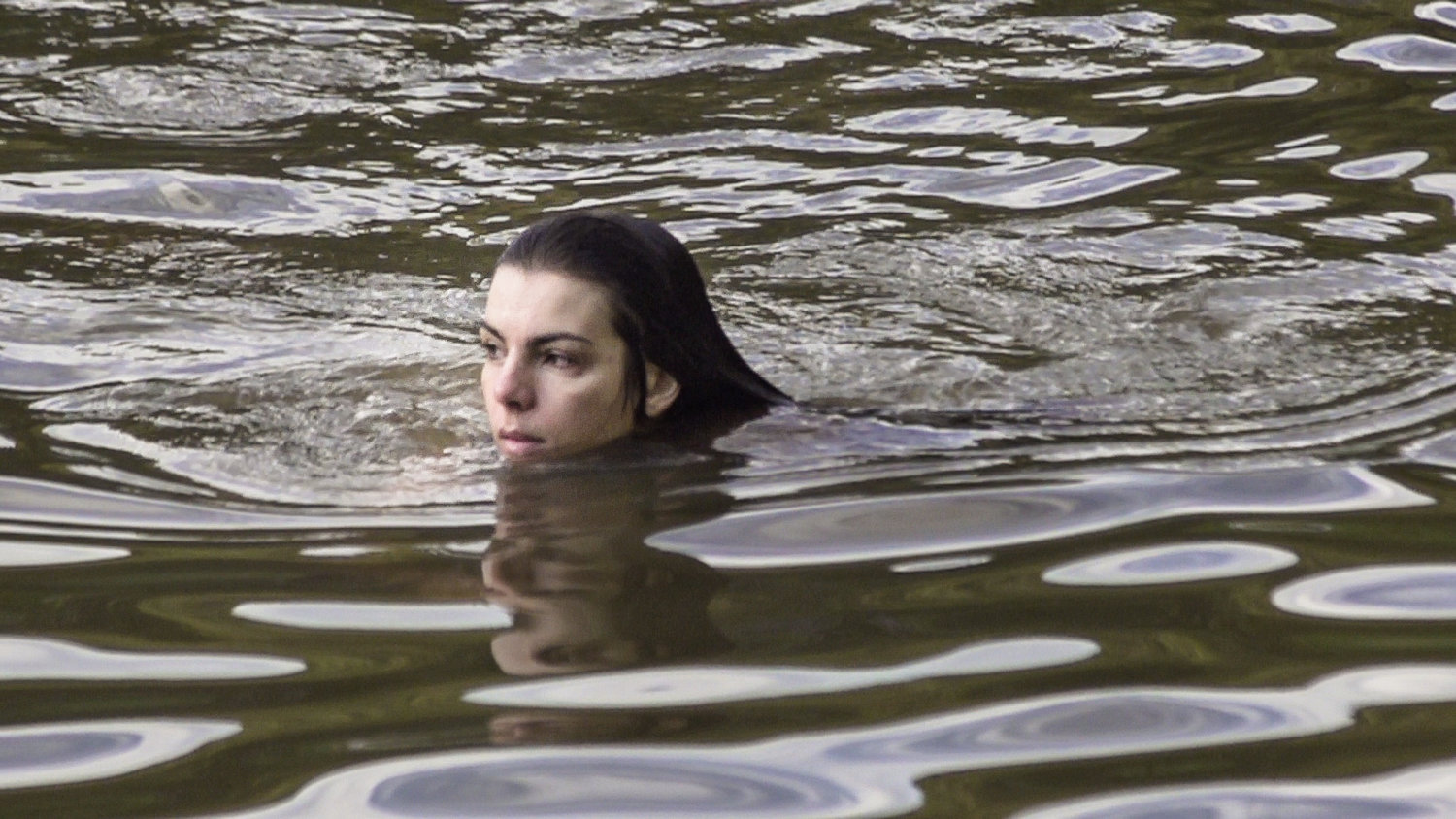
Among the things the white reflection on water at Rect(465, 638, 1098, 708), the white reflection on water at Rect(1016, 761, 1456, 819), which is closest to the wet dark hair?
the white reflection on water at Rect(465, 638, 1098, 708)

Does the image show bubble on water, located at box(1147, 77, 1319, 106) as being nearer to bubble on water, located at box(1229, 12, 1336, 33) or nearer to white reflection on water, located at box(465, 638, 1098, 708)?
bubble on water, located at box(1229, 12, 1336, 33)

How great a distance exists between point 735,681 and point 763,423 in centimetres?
226

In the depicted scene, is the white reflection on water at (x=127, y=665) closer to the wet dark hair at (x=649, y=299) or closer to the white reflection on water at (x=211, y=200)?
the wet dark hair at (x=649, y=299)

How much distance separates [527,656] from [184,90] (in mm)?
7325

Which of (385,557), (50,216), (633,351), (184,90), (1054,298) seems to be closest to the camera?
(385,557)

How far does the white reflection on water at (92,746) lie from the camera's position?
3.83 metres

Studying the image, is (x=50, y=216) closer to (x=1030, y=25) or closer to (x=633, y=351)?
(x=633, y=351)

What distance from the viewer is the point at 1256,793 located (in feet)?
11.8

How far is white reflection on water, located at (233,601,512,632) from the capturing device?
178 inches

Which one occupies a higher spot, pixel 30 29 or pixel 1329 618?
pixel 30 29

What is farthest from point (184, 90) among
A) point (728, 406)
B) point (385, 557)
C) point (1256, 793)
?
point (1256, 793)

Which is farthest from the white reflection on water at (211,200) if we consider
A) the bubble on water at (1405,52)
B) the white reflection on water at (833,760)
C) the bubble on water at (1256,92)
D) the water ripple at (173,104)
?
the white reflection on water at (833,760)

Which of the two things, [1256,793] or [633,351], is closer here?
[1256,793]

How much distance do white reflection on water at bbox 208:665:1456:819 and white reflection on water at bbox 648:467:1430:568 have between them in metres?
0.98
